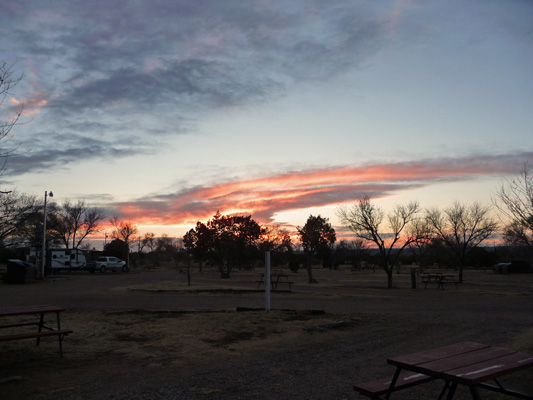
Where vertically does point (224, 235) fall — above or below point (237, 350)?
above

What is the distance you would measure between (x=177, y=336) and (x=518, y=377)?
6.20m

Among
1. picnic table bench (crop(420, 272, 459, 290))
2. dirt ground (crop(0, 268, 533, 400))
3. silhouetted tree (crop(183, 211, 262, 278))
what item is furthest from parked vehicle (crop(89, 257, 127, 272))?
dirt ground (crop(0, 268, 533, 400))

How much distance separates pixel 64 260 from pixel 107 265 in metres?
6.01

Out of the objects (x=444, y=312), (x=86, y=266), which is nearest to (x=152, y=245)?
(x=86, y=266)

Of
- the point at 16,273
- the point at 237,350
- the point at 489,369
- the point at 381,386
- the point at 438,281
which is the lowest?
the point at 438,281

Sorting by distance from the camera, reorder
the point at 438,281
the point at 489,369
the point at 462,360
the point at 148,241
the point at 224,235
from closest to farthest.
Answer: the point at 489,369 → the point at 462,360 → the point at 438,281 → the point at 224,235 → the point at 148,241

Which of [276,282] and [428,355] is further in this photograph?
[276,282]

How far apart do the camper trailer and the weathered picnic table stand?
45078 millimetres

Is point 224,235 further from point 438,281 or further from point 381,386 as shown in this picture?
point 381,386

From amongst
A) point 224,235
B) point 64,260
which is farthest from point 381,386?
point 64,260

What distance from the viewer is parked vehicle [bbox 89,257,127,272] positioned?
49866mm

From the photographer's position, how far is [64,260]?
45.7m

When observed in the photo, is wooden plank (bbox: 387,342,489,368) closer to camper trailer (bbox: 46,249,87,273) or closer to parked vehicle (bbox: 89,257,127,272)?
camper trailer (bbox: 46,249,87,273)

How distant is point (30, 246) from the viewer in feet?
208
